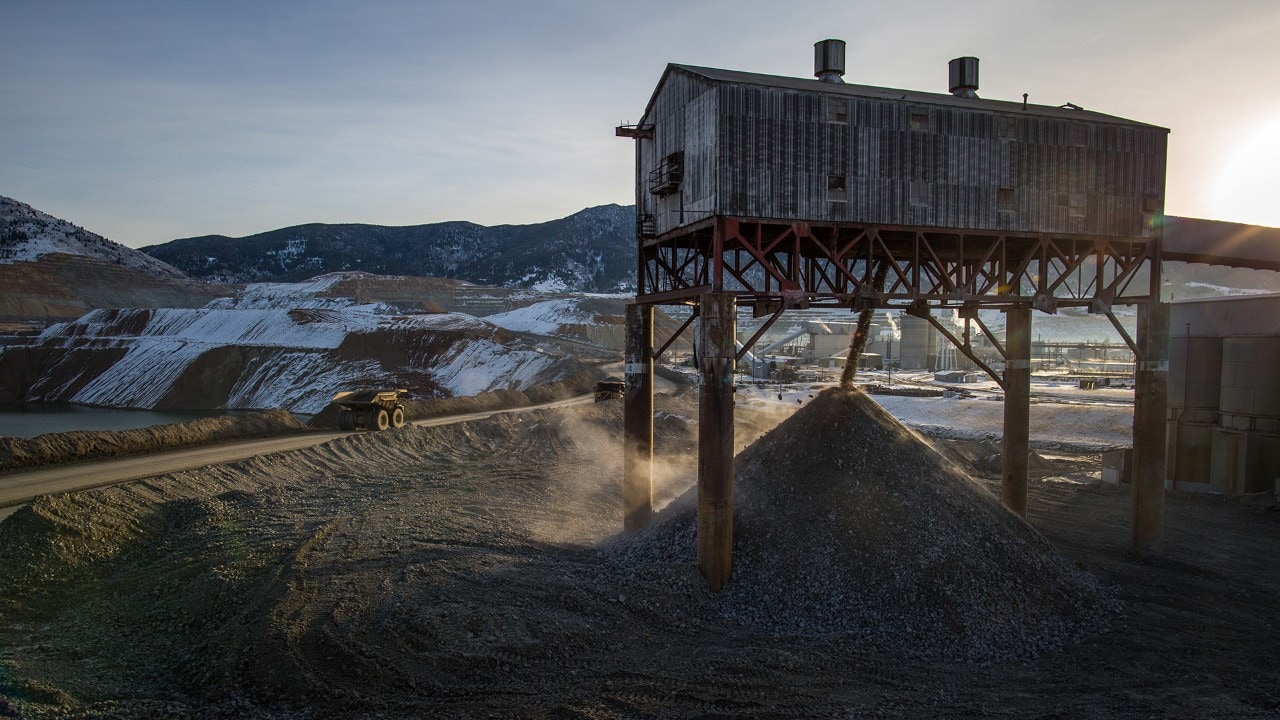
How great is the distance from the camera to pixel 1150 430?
17.7 meters

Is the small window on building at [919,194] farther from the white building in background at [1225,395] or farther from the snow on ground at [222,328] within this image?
the snow on ground at [222,328]

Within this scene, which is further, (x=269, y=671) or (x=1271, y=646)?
(x=1271, y=646)

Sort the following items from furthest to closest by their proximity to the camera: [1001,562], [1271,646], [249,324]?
[249,324] < [1001,562] < [1271,646]

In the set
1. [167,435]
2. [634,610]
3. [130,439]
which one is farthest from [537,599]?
[167,435]

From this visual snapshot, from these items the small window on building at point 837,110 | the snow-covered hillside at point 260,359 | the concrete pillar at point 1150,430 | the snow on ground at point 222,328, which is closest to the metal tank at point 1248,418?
the concrete pillar at point 1150,430

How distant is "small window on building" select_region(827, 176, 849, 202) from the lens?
1534 cm

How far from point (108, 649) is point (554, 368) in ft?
180

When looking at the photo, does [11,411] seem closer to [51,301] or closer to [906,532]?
[51,301]

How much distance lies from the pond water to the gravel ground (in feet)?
151

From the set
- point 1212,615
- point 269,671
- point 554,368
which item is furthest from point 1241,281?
point 269,671

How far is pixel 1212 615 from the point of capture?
45.4 feet

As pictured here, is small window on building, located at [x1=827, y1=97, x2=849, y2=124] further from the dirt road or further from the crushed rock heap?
the dirt road

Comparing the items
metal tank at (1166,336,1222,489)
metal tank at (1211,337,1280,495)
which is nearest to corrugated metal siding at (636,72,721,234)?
metal tank at (1211,337,1280,495)

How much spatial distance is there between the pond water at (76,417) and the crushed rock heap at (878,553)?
53.5m
